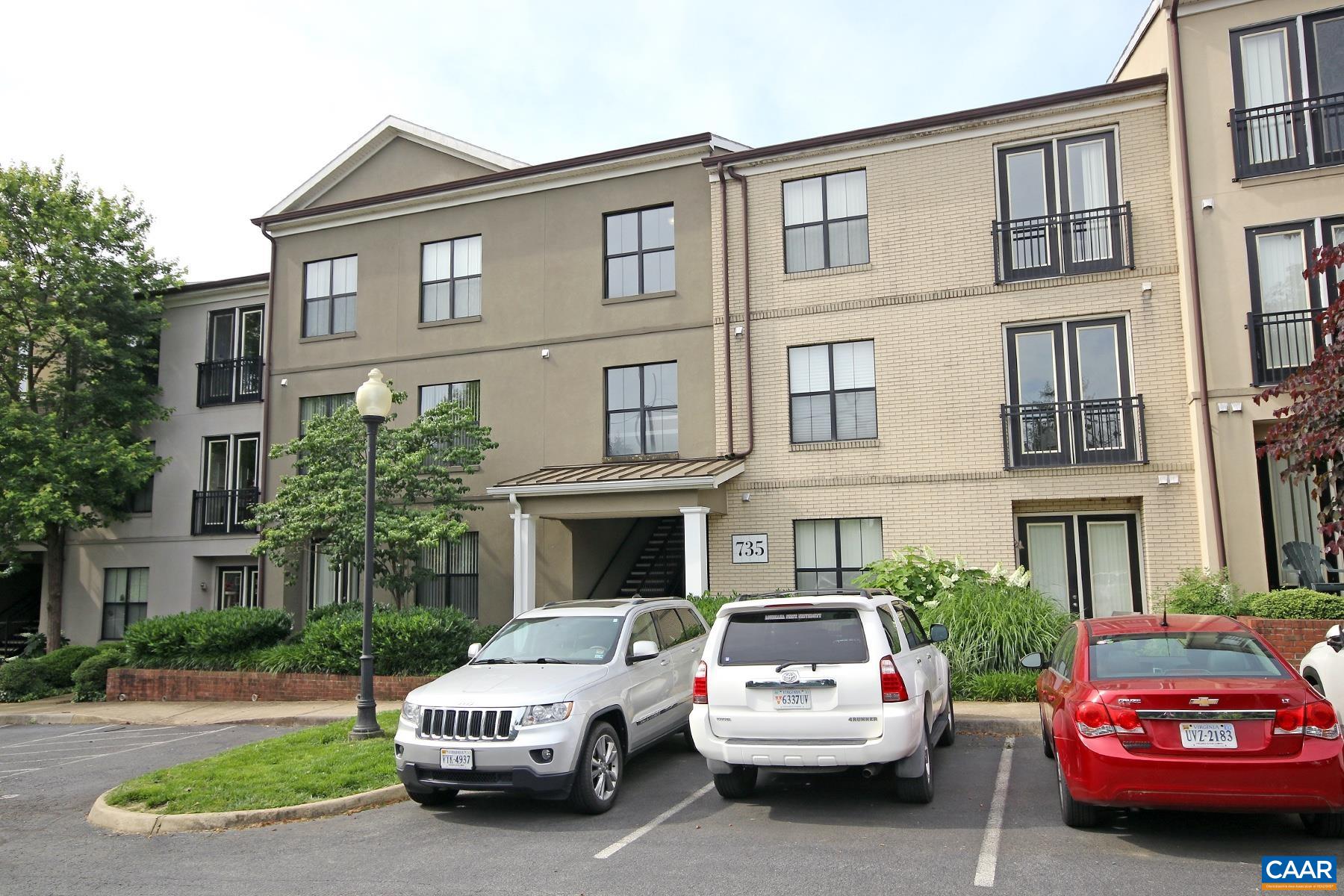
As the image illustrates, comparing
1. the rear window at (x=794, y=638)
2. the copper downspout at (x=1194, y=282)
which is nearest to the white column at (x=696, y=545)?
the copper downspout at (x=1194, y=282)

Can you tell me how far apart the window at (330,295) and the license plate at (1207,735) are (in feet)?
61.2

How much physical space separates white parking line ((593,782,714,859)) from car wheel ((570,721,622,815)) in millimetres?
508

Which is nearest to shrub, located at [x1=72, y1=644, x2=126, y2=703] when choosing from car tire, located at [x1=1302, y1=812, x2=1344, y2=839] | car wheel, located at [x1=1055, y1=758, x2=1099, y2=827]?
car wheel, located at [x1=1055, y1=758, x2=1099, y2=827]

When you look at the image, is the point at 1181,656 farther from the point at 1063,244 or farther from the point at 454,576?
the point at 454,576

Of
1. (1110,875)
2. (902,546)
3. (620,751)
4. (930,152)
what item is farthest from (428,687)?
(930,152)

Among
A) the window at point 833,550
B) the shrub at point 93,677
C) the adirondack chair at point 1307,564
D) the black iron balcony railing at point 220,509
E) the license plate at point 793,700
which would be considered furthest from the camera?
the black iron balcony railing at point 220,509

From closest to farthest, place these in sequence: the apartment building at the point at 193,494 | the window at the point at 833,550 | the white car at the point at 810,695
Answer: the white car at the point at 810,695 < the window at the point at 833,550 < the apartment building at the point at 193,494

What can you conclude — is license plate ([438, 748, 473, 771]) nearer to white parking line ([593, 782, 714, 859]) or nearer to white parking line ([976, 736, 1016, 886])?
white parking line ([593, 782, 714, 859])

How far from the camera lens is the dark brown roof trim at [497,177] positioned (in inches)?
731

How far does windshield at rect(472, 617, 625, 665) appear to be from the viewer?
9211mm

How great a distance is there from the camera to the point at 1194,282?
1489 cm

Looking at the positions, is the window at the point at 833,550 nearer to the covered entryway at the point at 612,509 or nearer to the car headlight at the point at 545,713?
the covered entryway at the point at 612,509

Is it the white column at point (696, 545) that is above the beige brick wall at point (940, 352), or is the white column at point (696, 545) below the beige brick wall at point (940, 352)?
below

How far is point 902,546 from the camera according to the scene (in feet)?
54.1
